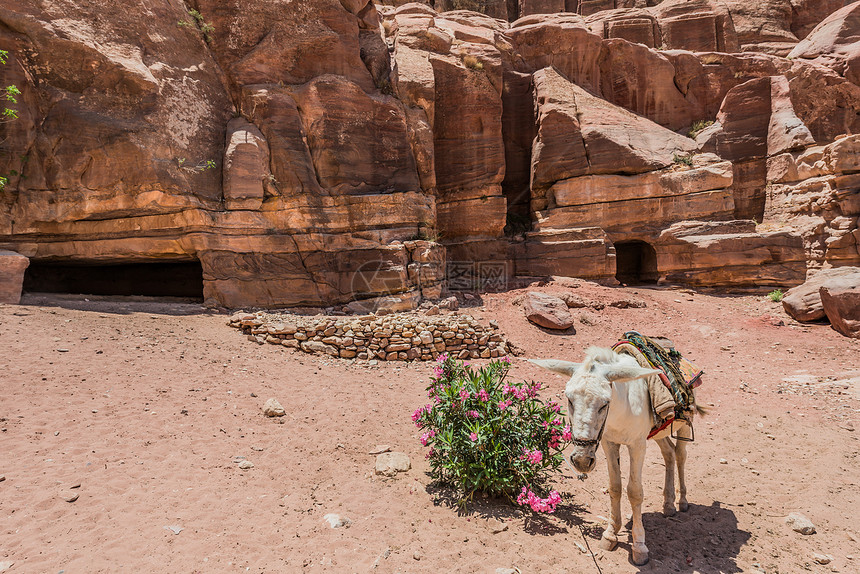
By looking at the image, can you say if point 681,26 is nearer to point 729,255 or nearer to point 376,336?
point 729,255

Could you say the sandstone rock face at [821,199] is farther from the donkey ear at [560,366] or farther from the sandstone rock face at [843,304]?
the donkey ear at [560,366]

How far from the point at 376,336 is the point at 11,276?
836 centimetres

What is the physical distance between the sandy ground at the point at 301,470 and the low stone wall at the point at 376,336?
46 centimetres

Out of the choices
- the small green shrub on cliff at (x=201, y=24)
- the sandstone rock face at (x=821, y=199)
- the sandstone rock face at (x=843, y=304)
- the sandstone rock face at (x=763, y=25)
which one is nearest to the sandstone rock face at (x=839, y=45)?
the sandstone rock face at (x=763, y=25)

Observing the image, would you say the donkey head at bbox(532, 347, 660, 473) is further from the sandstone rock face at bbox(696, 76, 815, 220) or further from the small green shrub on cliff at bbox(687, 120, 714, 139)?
the small green shrub on cliff at bbox(687, 120, 714, 139)

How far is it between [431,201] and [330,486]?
413 inches

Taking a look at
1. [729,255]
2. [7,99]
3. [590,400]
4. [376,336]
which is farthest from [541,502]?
[729,255]

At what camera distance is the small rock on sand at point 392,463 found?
5.13 meters

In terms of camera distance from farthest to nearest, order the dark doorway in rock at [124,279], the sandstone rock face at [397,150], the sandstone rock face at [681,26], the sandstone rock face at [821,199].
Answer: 1. the sandstone rock face at [681,26]
2. the sandstone rock face at [821,199]
3. the dark doorway in rock at [124,279]
4. the sandstone rock face at [397,150]

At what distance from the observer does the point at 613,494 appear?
3936mm

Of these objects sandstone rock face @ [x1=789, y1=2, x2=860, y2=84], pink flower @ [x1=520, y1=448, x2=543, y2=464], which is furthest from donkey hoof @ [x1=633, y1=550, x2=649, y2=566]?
sandstone rock face @ [x1=789, y1=2, x2=860, y2=84]

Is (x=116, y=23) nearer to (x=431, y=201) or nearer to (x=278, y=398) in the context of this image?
(x=431, y=201)

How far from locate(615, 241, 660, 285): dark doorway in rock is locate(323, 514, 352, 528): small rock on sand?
16.5 meters

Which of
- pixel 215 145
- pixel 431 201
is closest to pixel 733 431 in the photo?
pixel 431 201
